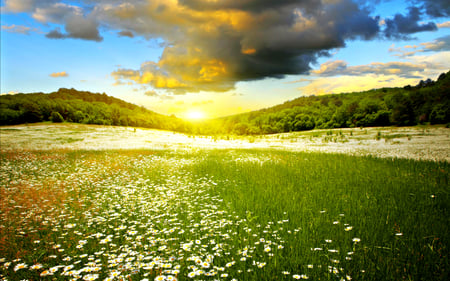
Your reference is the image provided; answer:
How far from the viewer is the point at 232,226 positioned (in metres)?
6.32

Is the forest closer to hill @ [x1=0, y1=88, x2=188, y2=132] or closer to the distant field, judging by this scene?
hill @ [x1=0, y1=88, x2=188, y2=132]

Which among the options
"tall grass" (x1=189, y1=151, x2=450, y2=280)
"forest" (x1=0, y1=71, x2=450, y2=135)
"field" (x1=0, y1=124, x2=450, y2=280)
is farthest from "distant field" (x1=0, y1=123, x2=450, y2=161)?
"forest" (x1=0, y1=71, x2=450, y2=135)

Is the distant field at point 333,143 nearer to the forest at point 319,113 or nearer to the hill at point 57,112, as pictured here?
the forest at point 319,113

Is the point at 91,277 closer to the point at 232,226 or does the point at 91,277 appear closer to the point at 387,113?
the point at 232,226

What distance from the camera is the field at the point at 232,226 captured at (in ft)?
14.3

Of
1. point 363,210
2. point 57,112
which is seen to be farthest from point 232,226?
point 57,112

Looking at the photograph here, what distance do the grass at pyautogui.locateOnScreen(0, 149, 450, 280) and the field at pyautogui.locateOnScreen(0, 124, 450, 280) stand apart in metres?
0.04

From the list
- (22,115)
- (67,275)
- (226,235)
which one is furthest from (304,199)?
(22,115)

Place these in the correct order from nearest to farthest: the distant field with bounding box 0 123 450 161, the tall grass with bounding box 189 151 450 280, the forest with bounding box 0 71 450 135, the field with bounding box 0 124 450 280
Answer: the field with bounding box 0 124 450 280
the tall grass with bounding box 189 151 450 280
the distant field with bounding box 0 123 450 161
the forest with bounding box 0 71 450 135

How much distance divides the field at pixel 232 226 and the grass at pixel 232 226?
0.12ft

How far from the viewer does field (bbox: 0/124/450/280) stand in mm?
4352

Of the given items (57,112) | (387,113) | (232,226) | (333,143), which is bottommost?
(232,226)

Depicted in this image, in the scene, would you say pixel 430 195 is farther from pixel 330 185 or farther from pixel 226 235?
pixel 226 235

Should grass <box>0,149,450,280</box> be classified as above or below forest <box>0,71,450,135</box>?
below
